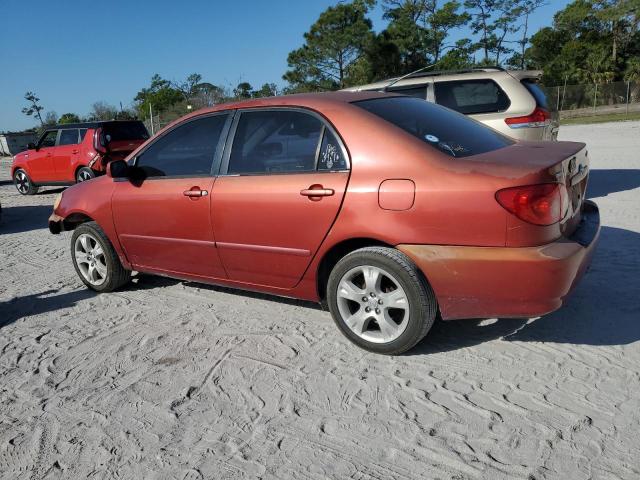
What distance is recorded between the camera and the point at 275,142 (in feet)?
12.6

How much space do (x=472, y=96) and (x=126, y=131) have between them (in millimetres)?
7816

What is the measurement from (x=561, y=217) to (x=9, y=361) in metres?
3.67

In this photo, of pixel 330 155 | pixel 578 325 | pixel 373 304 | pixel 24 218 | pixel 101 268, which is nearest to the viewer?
pixel 373 304

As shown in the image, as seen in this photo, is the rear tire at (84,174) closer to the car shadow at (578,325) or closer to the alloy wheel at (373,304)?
the alloy wheel at (373,304)

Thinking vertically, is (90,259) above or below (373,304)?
above

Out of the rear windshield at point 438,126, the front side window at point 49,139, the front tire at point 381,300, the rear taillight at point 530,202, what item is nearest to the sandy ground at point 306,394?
the front tire at point 381,300

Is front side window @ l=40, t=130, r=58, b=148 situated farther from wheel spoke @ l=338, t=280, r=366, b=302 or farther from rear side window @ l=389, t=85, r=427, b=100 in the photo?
wheel spoke @ l=338, t=280, r=366, b=302

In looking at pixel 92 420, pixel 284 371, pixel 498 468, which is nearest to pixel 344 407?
pixel 284 371

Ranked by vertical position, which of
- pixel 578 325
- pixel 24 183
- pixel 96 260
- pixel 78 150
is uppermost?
pixel 78 150

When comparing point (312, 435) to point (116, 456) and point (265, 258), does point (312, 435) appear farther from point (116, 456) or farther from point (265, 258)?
point (265, 258)

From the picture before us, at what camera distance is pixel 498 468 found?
7.63ft

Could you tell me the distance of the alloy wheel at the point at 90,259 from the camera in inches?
199

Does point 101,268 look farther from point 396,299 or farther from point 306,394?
point 396,299

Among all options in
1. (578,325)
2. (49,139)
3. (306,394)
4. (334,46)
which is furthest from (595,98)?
(306,394)
